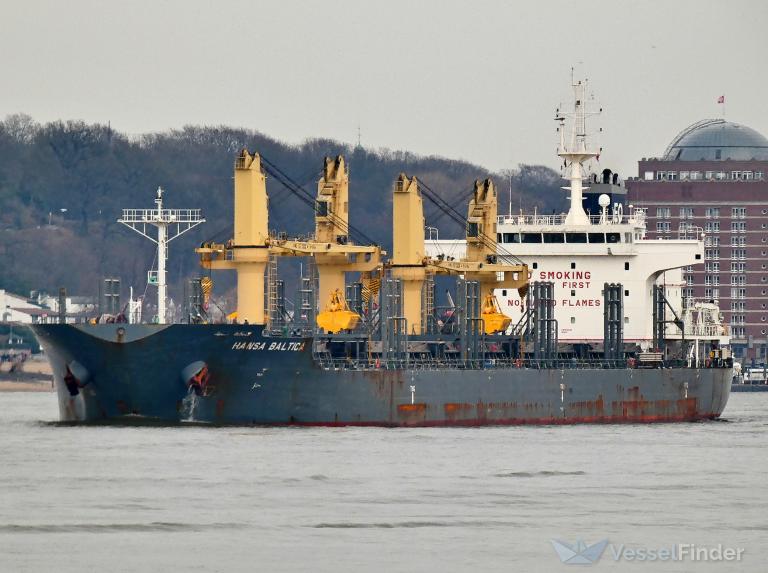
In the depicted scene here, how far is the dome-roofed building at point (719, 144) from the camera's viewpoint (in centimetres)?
14300

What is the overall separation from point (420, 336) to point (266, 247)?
6.60 metres

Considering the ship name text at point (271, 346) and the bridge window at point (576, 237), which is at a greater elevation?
the bridge window at point (576, 237)

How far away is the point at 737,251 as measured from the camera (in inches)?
5586

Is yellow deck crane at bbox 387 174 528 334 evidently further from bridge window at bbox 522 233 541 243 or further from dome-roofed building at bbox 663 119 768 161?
dome-roofed building at bbox 663 119 768 161

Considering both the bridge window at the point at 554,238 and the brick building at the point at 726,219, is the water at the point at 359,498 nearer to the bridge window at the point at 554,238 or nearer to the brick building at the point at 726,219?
the bridge window at the point at 554,238

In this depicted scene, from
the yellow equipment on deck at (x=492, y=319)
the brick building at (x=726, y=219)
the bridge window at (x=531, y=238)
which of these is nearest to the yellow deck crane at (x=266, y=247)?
the yellow equipment on deck at (x=492, y=319)

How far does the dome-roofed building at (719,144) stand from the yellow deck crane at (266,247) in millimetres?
88429

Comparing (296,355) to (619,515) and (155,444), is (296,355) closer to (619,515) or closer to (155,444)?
(155,444)

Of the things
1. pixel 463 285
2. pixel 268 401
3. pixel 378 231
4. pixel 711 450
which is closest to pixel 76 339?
pixel 268 401

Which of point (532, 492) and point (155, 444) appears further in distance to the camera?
point (155, 444)

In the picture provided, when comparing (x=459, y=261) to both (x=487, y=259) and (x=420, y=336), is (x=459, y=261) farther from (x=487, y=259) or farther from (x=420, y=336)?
(x=420, y=336)

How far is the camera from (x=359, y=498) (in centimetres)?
3553

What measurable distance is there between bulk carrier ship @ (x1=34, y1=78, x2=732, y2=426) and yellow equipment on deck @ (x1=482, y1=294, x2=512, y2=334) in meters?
0.06

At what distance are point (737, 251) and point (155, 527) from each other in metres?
114
